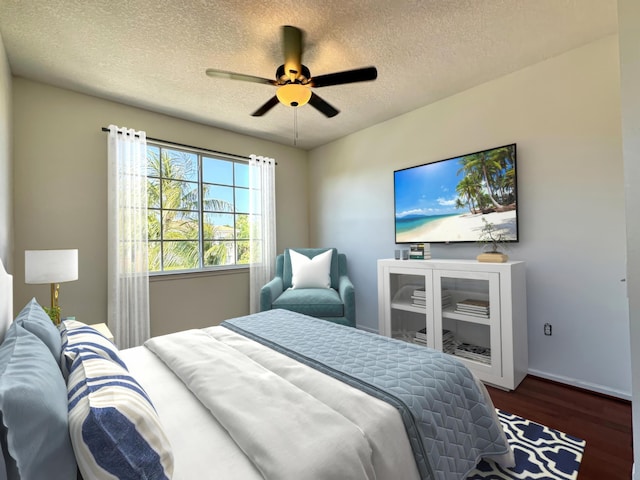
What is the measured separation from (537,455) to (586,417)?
635 millimetres

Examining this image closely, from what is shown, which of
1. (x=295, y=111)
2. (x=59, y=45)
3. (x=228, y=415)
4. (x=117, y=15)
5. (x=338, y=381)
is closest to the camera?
(x=228, y=415)

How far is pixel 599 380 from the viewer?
2.06 meters

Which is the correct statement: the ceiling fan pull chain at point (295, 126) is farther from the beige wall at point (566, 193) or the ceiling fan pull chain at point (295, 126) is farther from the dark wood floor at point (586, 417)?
the dark wood floor at point (586, 417)

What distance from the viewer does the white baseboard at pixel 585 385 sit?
197 centimetres

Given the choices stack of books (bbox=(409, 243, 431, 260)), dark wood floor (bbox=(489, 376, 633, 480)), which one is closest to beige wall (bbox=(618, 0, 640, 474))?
dark wood floor (bbox=(489, 376, 633, 480))

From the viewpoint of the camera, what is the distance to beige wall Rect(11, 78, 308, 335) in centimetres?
240

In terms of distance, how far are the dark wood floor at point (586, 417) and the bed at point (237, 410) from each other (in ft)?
1.73

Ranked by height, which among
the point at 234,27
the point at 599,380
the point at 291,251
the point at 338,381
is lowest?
the point at 599,380

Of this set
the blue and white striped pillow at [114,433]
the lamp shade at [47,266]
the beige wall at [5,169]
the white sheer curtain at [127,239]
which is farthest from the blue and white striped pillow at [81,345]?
the white sheer curtain at [127,239]

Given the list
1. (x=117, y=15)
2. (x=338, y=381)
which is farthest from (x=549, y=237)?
(x=117, y=15)

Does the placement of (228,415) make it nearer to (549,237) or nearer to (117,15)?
(117,15)

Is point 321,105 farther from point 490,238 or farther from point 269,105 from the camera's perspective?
point 490,238

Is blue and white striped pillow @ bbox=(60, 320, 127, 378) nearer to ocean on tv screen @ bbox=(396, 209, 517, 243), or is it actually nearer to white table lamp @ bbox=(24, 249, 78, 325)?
white table lamp @ bbox=(24, 249, 78, 325)

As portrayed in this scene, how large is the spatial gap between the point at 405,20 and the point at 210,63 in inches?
56.4
